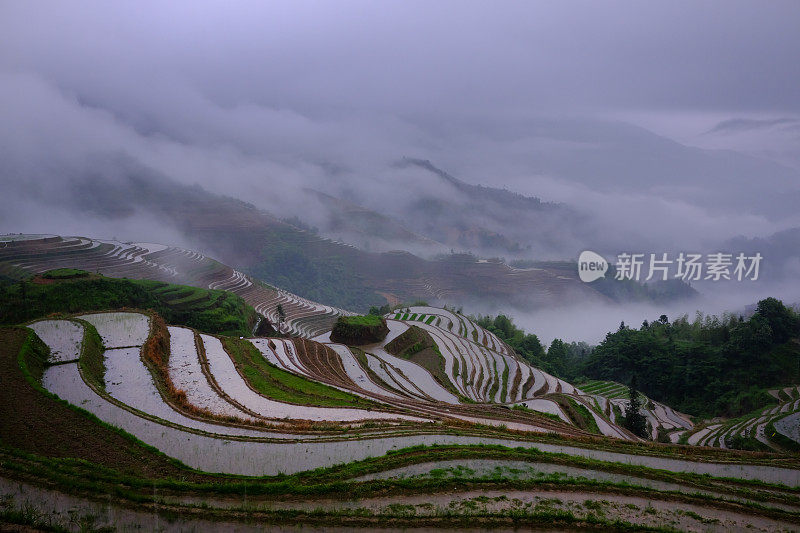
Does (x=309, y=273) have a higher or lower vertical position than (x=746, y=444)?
higher

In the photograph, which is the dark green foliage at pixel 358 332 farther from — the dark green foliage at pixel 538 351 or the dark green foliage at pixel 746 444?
the dark green foliage at pixel 746 444

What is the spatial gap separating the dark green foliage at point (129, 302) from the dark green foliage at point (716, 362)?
1722 inches

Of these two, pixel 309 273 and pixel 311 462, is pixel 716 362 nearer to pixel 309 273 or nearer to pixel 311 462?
pixel 311 462

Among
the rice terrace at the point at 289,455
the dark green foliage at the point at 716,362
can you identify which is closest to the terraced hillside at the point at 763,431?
the rice terrace at the point at 289,455

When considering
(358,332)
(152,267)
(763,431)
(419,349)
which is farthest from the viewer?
(152,267)

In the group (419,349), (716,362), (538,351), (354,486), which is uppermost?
(716,362)

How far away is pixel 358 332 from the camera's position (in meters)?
34.9

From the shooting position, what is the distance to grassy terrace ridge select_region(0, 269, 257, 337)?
26.2m

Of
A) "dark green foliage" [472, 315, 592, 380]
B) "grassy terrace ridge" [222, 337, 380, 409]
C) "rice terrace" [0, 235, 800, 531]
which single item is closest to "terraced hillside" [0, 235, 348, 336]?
"grassy terrace ridge" [222, 337, 380, 409]

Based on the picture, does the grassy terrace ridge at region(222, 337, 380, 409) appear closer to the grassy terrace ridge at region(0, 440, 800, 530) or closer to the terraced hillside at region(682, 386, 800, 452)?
the grassy terrace ridge at region(0, 440, 800, 530)

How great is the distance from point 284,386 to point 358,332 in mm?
18009

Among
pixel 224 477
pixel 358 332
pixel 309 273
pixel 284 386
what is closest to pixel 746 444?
pixel 284 386

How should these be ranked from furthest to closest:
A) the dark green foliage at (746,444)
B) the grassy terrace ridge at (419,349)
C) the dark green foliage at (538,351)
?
the dark green foliage at (538,351) < the grassy terrace ridge at (419,349) < the dark green foliage at (746,444)

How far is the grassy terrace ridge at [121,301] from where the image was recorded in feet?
Result: 86.1
